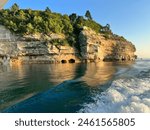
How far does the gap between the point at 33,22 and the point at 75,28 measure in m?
9.66

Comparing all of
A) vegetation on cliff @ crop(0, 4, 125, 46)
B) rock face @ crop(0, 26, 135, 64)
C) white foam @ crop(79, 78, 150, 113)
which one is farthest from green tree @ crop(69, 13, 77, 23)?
white foam @ crop(79, 78, 150, 113)

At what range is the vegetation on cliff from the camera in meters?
44.0

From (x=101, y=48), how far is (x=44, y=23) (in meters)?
13.1

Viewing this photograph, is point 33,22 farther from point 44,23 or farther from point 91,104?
point 91,104

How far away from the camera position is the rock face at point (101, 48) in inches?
1919

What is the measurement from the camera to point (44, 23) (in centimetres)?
4700

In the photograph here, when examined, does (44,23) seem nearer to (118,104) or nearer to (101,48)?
(101,48)

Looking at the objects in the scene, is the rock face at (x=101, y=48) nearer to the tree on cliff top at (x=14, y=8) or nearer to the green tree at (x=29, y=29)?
the green tree at (x=29, y=29)

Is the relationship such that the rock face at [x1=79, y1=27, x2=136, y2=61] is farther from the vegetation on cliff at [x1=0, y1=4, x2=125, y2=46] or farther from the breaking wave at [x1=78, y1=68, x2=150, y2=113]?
the breaking wave at [x1=78, y1=68, x2=150, y2=113]

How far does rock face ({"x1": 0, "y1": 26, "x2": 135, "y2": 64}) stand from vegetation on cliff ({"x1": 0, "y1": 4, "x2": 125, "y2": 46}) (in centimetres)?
117

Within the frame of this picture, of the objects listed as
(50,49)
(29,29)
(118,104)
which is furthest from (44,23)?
(118,104)

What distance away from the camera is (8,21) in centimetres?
4403

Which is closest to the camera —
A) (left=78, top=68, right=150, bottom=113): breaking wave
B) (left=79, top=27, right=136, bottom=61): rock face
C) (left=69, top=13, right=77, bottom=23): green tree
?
(left=78, top=68, right=150, bottom=113): breaking wave

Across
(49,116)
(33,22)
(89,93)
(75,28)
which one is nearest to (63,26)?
(75,28)
